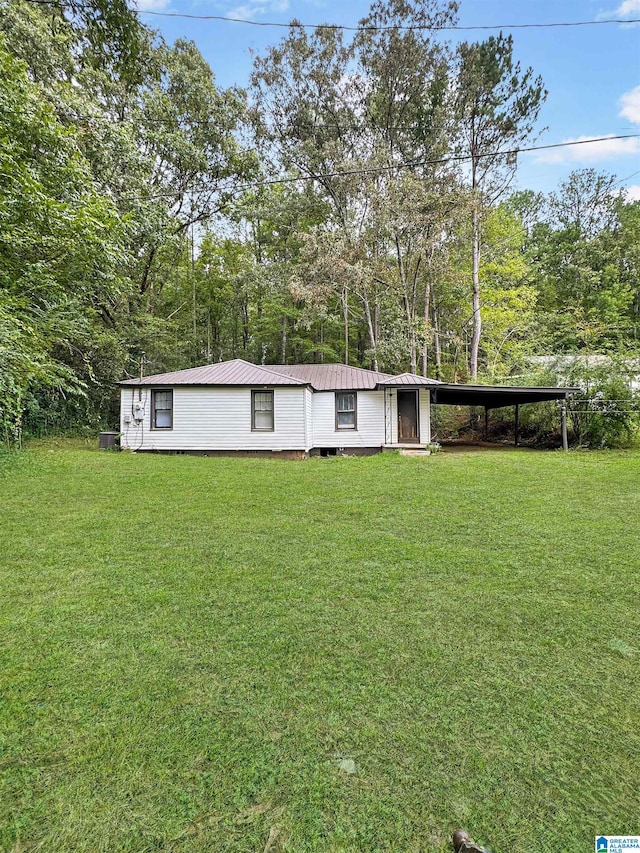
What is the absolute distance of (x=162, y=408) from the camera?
11656 millimetres

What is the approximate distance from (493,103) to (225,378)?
14147 millimetres

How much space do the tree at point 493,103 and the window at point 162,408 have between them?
1255cm

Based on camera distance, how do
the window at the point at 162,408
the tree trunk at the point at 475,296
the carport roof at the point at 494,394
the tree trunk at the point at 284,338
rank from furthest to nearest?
the tree trunk at the point at 284,338 → the tree trunk at the point at 475,296 → the window at the point at 162,408 → the carport roof at the point at 494,394

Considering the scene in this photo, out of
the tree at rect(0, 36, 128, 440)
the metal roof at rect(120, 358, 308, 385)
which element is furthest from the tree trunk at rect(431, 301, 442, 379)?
the tree at rect(0, 36, 128, 440)

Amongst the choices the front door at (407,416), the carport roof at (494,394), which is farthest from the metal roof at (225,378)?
the carport roof at (494,394)

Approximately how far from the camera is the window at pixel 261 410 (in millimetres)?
11531

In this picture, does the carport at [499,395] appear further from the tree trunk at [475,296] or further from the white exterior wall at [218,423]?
the white exterior wall at [218,423]

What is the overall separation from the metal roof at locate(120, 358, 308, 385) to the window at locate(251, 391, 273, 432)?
39 centimetres

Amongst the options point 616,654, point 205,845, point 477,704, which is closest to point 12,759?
point 205,845

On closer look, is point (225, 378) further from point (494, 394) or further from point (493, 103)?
point (493, 103)

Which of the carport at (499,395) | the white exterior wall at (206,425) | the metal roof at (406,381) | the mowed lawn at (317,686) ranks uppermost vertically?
the metal roof at (406,381)

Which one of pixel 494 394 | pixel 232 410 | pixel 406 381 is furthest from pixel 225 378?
pixel 494 394

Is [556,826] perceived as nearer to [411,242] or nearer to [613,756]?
[613,756]

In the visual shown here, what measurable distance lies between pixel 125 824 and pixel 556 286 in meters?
28.6
